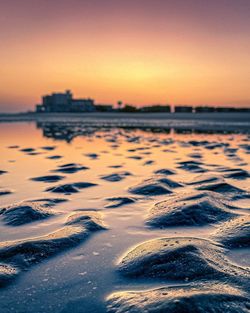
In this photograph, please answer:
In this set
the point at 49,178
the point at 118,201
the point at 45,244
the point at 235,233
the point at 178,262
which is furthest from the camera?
the point at 49,178

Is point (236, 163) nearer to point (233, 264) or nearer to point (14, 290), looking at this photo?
point (233, 264)

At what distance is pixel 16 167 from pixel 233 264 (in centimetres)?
664

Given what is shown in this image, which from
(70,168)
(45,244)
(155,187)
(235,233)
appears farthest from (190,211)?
(70,168)

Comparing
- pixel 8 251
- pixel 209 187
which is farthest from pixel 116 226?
pixel 209 187

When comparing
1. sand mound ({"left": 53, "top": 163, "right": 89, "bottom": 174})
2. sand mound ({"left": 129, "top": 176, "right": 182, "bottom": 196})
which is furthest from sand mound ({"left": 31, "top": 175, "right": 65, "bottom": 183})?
sand mound ({"left": 129, "top": 176, "right": 182, "bottom": 196})

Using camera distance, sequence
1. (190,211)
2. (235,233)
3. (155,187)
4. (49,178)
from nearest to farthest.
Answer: (235,233) < (190,211) < (155,187) < (49,178)

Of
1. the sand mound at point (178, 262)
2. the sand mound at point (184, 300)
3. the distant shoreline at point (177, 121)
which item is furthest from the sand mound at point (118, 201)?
the distant shoreline at point (177, 121)

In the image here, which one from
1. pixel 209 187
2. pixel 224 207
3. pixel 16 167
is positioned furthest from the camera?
pixel 16 167

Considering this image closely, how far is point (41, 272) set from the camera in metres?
2.77

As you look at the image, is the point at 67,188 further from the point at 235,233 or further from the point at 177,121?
the point at 177,121

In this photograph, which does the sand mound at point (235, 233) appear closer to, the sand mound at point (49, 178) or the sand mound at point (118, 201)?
the sand mound at point (118, 201)

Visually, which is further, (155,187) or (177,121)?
(177,121)

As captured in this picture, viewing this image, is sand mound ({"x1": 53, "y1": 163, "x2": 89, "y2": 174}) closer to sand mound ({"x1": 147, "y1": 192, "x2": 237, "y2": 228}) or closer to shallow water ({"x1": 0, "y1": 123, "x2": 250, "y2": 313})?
shallow water ({"x1": 0, "y1": 123, "x2": 250, "y2": 313})

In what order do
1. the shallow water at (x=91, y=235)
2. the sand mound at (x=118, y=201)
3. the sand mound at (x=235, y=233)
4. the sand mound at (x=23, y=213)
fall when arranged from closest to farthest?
the shallow water at (x=91, y=235) < the sand mound at (x=235, y=233) < the sand mound at (x=23, y=213) < the sand mound at (x=118, y=201)
